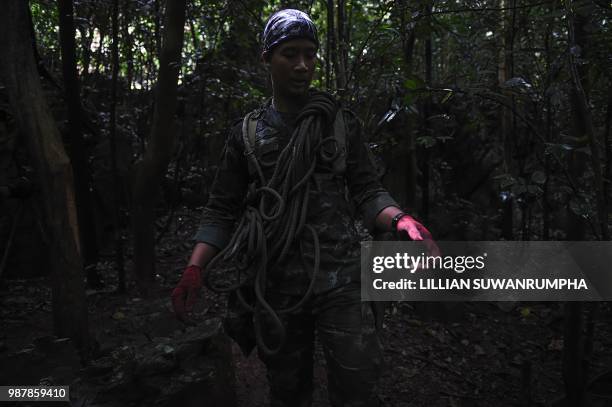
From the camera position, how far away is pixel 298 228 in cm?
196

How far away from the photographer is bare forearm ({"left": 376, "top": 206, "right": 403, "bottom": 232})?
6.45 feet

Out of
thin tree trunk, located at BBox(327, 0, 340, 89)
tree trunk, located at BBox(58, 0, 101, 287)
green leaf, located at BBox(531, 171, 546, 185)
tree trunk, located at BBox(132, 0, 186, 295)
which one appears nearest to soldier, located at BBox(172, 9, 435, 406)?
green leaf, located at BBox(531, 171, 546, 185)

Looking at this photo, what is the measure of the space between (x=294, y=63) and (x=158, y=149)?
2.94 metres

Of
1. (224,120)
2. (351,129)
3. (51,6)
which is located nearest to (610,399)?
(351,129)

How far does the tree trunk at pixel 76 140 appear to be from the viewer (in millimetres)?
4570

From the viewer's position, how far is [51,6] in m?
6.17

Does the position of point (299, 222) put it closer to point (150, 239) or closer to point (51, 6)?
point (150, 239)

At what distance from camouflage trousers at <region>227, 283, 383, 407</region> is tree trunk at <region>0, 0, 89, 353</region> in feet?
6.45

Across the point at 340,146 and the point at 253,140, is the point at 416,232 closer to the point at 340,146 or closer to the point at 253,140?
the point at 340,146

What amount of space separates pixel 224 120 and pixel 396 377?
13.9 ft

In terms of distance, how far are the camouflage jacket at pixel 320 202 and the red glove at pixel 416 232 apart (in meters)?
0.17

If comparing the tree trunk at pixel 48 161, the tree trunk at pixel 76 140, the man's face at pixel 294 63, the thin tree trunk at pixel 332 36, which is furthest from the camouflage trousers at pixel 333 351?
the tree trunk at pixel 76 140

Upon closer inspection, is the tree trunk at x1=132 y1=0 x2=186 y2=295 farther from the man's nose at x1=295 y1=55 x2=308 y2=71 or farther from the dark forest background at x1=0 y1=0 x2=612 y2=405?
the man's nose at x1=295 y1=55 x2=308 y2=71

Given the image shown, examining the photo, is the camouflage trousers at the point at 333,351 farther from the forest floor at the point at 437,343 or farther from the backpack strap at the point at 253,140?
the forest floor at the point at 437,343
